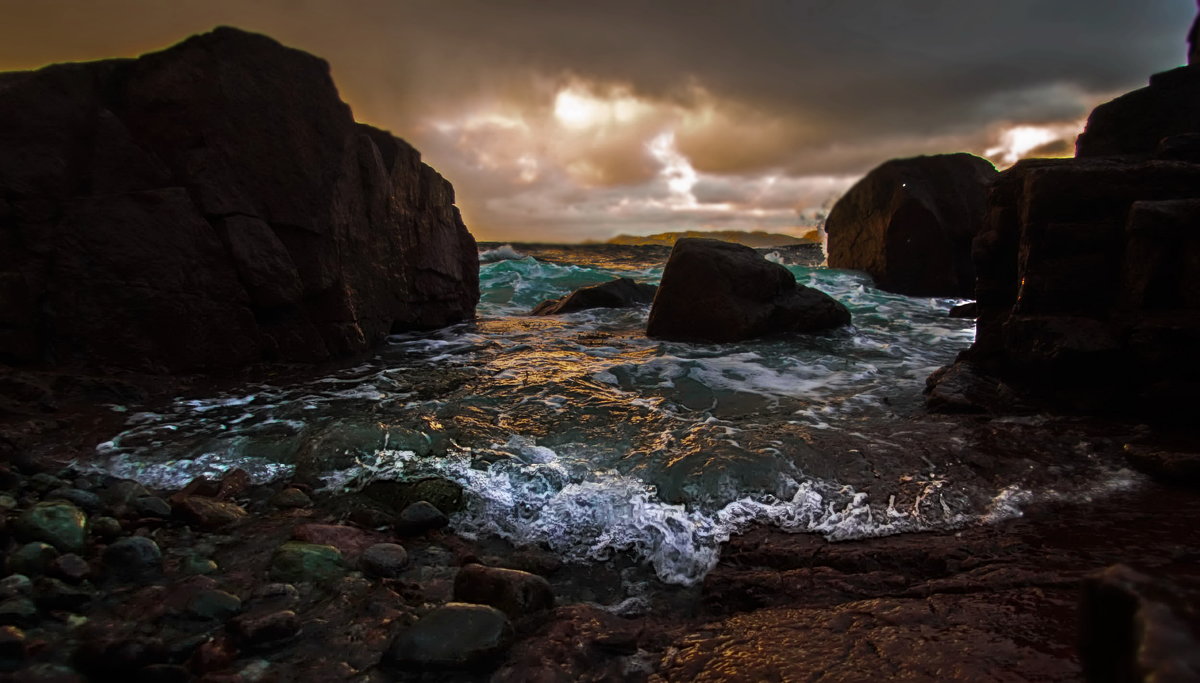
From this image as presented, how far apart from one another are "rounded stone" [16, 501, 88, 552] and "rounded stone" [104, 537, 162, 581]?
18cm

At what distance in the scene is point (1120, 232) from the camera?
480 cm

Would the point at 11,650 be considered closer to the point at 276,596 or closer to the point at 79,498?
the point at 276,596

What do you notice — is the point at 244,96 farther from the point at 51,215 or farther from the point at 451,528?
the point at 451,528

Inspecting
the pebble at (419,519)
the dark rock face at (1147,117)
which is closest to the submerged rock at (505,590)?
the pebble at (419,519)

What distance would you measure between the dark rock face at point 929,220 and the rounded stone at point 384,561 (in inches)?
600

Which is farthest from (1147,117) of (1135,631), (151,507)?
(151,507)

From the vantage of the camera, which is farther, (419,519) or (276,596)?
(419,519)

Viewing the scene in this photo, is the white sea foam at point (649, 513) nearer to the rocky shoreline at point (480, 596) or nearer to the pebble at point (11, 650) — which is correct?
the rocky shoreline at point (480, 596)

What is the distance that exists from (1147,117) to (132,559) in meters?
8.90

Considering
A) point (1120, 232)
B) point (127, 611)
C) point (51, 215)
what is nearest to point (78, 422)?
point (51, 215)

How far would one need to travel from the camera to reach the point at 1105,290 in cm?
489

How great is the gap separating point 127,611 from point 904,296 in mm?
16114

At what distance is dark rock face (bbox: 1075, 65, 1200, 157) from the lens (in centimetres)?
557

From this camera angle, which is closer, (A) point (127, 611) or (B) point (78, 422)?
(A) point (127, 611)
